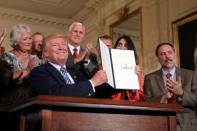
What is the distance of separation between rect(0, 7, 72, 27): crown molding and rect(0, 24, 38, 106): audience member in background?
21.1 feet

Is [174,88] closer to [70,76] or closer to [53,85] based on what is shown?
[70,76]

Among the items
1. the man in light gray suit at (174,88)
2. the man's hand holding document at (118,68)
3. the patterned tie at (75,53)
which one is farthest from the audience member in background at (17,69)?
the man in light gray suit at (174,88)

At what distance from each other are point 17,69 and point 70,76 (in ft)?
2.93

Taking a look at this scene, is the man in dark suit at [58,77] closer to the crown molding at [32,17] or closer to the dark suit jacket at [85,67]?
the dark suit jacket at [85,67]

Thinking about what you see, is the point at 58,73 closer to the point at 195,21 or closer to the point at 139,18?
the point at 195,21

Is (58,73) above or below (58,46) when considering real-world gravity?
below

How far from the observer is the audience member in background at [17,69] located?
3.10 metres

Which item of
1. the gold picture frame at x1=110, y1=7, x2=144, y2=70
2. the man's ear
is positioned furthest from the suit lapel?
the gold picture frame at x1=110, y1=7, x2=144, y2=70

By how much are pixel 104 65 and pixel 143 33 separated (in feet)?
16.7

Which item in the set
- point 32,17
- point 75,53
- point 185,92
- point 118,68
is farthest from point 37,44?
point 32,17

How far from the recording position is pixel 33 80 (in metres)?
2.46

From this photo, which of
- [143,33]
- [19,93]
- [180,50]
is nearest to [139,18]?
[143,33]

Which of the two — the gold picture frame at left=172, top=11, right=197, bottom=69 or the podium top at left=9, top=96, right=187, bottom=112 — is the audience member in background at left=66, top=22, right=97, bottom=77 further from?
the gold picture frame at left=172, top=11, right=197, bottom=69

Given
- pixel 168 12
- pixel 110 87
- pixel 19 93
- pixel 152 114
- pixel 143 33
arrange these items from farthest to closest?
1. pixel 143 33
2. pixel 168 12
3. pixel 19 93
4. pixel 110 87
5. pixel 152 114
